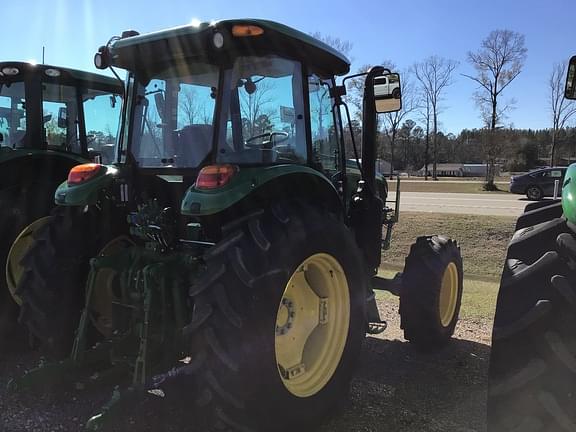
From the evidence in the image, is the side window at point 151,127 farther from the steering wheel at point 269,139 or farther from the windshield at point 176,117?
the steering wheel at point 269,139

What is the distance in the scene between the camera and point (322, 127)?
4.30 m

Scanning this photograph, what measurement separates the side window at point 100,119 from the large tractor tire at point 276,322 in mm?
3890

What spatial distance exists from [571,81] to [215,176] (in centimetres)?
243

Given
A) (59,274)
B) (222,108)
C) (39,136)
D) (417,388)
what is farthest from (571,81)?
(39,136)

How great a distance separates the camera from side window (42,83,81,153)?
5.95 meters

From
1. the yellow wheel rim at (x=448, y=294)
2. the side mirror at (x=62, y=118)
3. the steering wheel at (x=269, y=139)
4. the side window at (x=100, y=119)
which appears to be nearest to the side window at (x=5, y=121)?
the side mirror at (x=62, y=118)

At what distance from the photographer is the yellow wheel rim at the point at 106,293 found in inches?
149

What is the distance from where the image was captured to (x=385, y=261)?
33.1 feet

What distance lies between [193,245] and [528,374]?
2.05 metres

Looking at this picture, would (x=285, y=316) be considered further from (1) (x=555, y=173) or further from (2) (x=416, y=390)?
(1) (x=555, y=173)

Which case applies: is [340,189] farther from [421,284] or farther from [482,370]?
[482,370]

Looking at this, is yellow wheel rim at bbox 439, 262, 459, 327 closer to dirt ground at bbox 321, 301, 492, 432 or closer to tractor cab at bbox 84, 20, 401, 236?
dirt ground at bbox 321, 301, 492, 432

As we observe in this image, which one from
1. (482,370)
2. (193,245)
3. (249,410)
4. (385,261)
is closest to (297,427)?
(249,410)

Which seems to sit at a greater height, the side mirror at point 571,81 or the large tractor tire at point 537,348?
the side mirror at point 571,81
